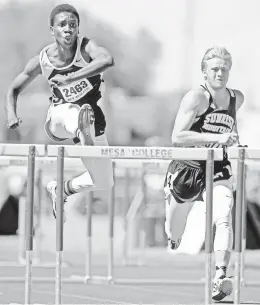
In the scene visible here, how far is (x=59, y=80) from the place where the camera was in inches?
371

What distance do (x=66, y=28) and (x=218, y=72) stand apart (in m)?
1.18

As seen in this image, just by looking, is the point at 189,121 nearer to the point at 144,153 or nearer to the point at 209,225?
the point at 144,153

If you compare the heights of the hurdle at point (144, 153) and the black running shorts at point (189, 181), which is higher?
the hurdle at point (144, 153)

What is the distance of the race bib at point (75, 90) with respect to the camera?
945 centimetres

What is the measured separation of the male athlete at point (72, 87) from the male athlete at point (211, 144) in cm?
57

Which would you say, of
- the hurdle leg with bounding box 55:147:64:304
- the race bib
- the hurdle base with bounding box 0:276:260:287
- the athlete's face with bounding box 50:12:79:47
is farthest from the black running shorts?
the hurdle base with bounding box 0:276:260:287

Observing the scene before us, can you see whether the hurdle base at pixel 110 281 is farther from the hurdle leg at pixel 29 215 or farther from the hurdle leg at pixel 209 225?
the hurdle leg at pixel 209 225

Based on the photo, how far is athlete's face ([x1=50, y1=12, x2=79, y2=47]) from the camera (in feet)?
31.1

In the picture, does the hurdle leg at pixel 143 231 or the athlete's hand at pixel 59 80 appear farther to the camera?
the hurdle leg at pixel 143 231

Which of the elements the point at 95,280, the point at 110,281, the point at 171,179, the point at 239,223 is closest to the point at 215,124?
the point at 171,179

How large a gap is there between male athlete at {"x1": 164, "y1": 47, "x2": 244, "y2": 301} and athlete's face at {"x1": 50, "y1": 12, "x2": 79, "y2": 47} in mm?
973

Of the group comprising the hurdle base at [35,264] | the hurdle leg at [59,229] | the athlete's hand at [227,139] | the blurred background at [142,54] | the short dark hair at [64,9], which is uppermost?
the blurred background at [142,54]

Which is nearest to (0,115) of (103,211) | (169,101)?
(169,101)

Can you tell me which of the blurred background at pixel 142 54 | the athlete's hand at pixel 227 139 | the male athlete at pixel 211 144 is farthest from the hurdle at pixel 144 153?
the blurred background at pixel 142 54
